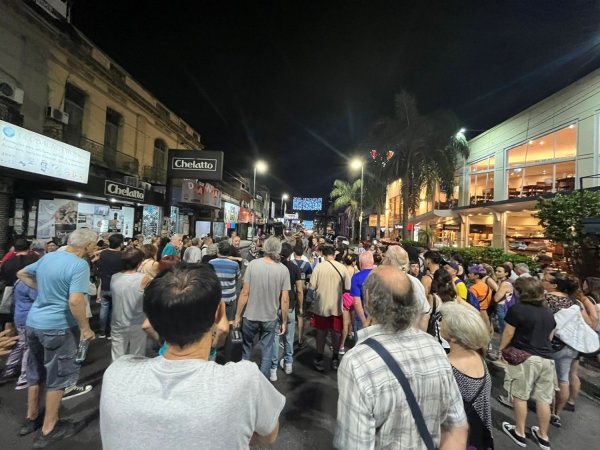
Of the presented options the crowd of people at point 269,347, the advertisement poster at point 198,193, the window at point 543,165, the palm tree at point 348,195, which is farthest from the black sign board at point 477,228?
the advertisement poster at point 198,193

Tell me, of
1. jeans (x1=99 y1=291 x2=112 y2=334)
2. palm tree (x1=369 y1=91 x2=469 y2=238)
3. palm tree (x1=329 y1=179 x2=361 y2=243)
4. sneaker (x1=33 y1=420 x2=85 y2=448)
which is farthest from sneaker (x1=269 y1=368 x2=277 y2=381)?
palm tree (x1=329 y1=179 x2=361 y2=243)

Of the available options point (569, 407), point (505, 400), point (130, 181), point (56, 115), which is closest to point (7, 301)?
point (505, 400)

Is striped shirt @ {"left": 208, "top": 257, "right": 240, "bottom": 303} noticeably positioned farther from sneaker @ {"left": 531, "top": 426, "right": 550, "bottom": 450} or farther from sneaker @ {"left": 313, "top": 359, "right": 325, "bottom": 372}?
sneaker @ {"left": 531, "top": 426, "right": 550, "bottom": 450}

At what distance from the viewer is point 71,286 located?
294 cm

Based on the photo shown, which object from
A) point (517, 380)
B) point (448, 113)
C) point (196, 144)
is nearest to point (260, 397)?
point (517, 380)

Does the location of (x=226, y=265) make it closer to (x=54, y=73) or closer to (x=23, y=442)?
(x=23, y=442)

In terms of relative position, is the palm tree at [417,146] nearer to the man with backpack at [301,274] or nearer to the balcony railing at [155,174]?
the balcony railing at [155,174]

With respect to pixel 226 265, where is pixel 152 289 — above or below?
above

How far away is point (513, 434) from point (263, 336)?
3.20 m

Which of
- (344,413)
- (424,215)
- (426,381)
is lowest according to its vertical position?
(344,413)

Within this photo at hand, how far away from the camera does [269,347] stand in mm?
4008

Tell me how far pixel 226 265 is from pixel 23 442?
290cm

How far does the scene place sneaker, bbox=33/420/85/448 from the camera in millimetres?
2832

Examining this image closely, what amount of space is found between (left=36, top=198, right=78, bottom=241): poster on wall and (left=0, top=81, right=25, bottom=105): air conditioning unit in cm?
336
